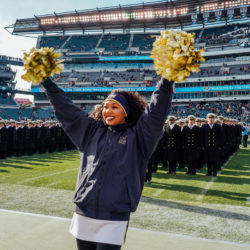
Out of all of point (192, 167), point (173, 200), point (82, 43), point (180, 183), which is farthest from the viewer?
point (82, 43)

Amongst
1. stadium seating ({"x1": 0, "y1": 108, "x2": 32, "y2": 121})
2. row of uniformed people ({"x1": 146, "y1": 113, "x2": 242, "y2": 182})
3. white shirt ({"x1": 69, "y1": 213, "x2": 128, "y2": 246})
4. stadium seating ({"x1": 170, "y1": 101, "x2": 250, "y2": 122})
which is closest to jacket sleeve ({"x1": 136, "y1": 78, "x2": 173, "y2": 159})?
white shirt ({"x1": 69, "y1": 213, "x2": 128, "y2": 246})

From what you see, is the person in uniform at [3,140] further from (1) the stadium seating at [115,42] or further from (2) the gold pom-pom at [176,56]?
(1) the stadium seating at [115,42]

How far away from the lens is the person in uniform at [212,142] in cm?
803

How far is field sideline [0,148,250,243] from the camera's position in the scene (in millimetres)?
3895

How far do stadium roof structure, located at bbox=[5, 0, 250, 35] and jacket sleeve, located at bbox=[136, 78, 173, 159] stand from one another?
1908 inches

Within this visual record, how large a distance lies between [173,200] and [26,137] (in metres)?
9.13

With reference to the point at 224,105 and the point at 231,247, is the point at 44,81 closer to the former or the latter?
the point at 231,247

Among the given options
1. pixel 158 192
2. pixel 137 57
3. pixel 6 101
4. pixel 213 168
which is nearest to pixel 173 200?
pixel 158 192

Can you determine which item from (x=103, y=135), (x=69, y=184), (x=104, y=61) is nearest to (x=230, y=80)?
(x=104, y=61)

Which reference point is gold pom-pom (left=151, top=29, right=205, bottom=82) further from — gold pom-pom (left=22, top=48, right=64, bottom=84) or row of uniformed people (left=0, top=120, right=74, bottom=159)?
row of uniformed people (left=0, top=120, right=74, bottom=159)

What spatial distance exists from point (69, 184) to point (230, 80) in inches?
1715

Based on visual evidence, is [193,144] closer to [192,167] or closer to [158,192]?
[192,167]

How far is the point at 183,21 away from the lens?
48.7 m

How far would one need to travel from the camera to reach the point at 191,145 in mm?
8477
